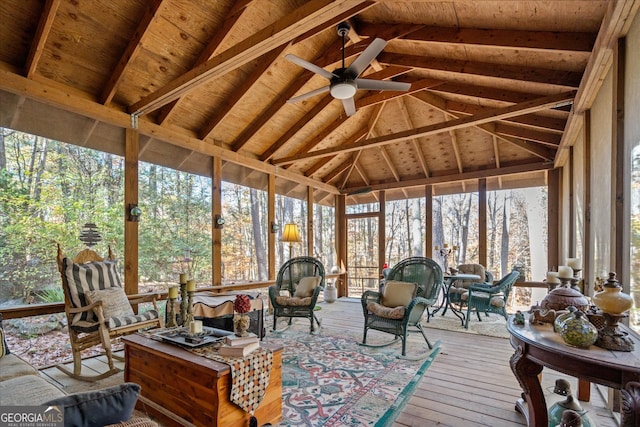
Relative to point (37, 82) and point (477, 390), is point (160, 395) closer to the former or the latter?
point (477, 390)

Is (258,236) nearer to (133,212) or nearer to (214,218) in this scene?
(214,218)

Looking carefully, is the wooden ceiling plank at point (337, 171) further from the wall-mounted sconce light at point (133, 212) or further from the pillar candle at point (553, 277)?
the pillar candle at point (553, 277)

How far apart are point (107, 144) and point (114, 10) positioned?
63.3 inches

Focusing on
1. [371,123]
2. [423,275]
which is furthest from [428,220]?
[423,275]

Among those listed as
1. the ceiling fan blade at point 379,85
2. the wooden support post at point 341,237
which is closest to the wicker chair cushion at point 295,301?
the ceiling fan blade at point 379,85

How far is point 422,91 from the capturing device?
5789mm

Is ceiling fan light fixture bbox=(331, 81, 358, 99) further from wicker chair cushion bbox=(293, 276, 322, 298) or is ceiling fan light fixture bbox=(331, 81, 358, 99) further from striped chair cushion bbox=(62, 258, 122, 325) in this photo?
striped chair cushion bbox=(62, 258, 122, 325)

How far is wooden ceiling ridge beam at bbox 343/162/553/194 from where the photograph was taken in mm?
6473

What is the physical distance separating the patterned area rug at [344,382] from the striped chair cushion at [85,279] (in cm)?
219

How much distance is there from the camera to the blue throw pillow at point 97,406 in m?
0.89

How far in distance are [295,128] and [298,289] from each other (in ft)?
10.0

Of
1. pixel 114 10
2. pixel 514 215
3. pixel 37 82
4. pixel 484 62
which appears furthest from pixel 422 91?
pixel 37 82

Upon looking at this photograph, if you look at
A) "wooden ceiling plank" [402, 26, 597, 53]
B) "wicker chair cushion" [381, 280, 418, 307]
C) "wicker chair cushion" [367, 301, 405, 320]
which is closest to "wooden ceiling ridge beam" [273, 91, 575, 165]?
"wooden ceiling plank" [402, 26, 597, 53]

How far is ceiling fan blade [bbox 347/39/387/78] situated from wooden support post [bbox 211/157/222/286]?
10.1 feet
